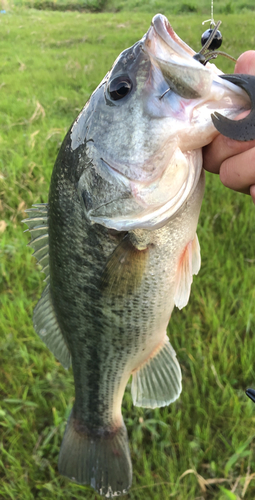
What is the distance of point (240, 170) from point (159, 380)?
3.26 feet

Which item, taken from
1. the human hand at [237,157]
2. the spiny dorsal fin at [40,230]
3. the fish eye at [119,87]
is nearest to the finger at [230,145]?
the human hand at [237,157]

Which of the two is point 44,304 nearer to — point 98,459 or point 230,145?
point 98,459

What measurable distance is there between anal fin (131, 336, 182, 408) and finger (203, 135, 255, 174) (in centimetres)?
80

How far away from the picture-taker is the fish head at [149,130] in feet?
3.05

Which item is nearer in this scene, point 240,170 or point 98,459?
point 240,170

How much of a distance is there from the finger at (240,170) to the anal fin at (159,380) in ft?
2.51

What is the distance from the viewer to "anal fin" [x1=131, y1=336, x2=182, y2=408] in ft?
5.07

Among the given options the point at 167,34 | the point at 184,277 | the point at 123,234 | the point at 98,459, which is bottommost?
the point at 98,459

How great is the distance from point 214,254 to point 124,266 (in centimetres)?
153

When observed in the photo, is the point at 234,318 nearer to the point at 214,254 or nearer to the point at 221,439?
the point at 214,254

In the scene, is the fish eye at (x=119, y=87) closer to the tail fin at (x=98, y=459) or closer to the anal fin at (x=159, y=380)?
the anal fin at (x=159, y=380)

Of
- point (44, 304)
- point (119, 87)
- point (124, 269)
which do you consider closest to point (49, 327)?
point (44, 304)

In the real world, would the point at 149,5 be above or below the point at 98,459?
above

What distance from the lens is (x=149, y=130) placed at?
99 centimetres
